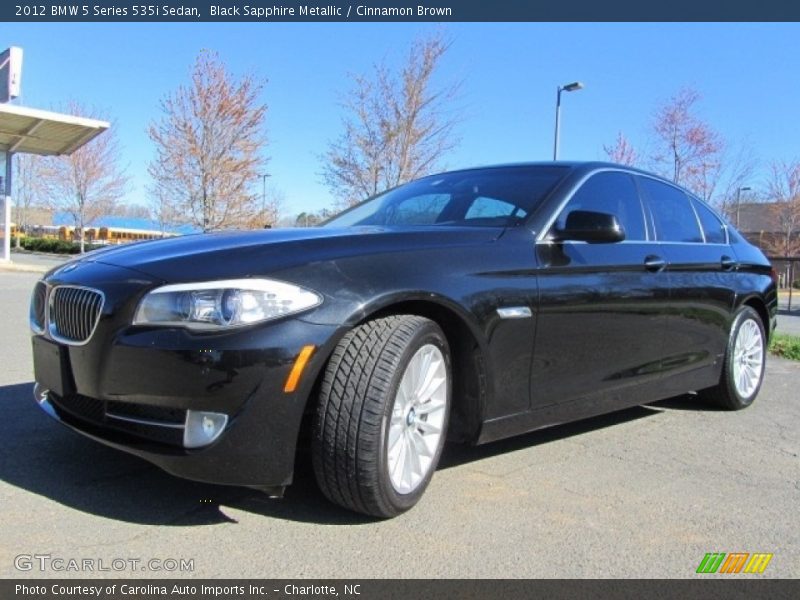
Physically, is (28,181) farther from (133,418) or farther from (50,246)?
(133,418)

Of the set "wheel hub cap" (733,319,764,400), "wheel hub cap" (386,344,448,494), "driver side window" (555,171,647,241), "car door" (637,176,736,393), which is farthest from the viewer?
"wheel hub cap" (733,319,764,400)

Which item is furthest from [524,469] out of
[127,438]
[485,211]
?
[127,438]

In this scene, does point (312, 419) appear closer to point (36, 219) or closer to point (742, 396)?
point (742, 396)

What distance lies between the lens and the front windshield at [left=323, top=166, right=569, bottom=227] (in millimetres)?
3779

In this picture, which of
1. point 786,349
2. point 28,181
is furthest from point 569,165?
point 28,181

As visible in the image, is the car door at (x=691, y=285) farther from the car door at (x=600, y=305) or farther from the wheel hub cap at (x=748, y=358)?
the wheel hub cap at (x=748, y=358)

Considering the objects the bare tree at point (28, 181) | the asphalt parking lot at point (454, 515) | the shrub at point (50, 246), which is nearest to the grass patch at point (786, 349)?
the asphalt parking lot at point (454, 515)

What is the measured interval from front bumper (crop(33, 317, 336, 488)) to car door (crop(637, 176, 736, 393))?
264 cm

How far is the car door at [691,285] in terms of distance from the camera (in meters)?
4.38

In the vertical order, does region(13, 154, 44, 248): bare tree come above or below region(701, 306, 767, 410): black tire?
above

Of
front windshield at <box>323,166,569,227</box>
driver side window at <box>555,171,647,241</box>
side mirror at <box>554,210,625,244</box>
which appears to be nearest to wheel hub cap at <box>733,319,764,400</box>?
driver side window at <box>555,171,647,241</box>

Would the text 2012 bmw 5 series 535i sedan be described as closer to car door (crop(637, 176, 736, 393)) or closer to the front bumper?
the front bumper

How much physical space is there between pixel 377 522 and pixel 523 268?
137 cm
